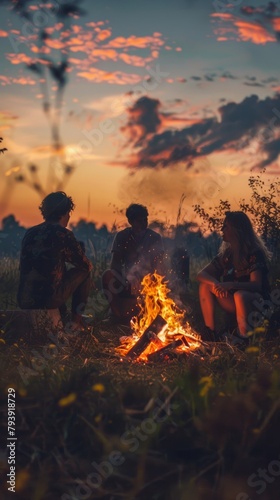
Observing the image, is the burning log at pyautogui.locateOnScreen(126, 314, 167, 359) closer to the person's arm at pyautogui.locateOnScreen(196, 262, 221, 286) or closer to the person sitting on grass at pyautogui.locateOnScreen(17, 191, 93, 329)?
the person's arm at pyautogui.locateOnScreen(196, 262, 221, 286)

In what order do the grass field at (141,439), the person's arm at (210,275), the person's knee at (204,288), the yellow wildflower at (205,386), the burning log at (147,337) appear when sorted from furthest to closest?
the person's knee at (204,288), the person's arm at (210,275), the burning log at (147,337), the yellow wildflower at (205,386), the grass field at (141,439)

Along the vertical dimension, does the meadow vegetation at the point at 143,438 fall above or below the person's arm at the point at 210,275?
below

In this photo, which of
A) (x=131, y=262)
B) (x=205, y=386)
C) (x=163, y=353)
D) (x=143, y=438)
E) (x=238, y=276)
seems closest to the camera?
(x=143, y=438)

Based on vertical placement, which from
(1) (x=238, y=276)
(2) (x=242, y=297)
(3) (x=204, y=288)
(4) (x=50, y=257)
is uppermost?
(4) (x=50, y=257)

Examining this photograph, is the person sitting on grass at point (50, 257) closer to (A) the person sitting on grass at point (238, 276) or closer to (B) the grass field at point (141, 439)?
(A) the person sitting on grass at point (238, 276)

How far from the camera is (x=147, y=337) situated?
26.0 ft

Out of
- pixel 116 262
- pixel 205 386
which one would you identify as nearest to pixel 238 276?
pixel 116 262

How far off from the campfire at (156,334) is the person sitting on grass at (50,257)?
0.85 meters

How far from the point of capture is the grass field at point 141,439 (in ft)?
12.9

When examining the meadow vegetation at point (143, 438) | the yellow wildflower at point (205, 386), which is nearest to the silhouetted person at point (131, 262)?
the meadow vegetation at point (143, 438)

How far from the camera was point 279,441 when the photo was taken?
428 cm

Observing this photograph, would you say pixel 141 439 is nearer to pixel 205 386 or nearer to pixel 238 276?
pixel 205 386

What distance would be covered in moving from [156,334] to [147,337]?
11 centimetres

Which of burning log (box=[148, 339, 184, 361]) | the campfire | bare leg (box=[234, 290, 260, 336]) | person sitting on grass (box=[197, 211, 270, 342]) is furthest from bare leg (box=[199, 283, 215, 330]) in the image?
burning log (box=[148, 339, 184, 361])
